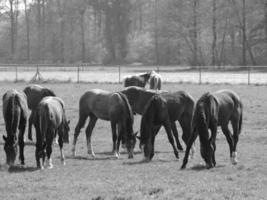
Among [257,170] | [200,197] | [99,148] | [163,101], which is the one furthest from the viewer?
[99,148]

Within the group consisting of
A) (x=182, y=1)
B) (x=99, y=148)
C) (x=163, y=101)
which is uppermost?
(x=182, y=1)

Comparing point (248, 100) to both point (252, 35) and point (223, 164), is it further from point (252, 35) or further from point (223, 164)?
point (252, 35)

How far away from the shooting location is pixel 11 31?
89.2 m

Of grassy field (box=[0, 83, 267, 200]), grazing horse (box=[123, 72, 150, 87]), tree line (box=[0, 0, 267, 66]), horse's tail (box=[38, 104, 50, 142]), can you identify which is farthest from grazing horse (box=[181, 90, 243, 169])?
tree line (box=[0, 0, 267, 66])

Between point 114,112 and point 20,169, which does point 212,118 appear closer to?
point 114,112

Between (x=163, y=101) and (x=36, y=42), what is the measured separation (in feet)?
257

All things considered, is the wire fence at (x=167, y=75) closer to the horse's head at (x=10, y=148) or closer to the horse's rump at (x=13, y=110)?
the horse's rump at (x=13, y=110)

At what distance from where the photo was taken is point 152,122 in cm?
1318

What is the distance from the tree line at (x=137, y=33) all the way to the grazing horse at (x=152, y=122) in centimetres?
5509

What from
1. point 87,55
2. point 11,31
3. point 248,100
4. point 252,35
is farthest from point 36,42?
point 248,100

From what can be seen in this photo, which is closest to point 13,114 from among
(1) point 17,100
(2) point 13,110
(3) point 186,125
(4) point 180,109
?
(2) point 13,110

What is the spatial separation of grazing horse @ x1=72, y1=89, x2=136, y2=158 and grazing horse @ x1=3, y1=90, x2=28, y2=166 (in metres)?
1.88

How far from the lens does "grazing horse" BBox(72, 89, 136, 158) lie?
13.9m

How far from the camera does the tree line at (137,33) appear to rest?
68.8 meters
